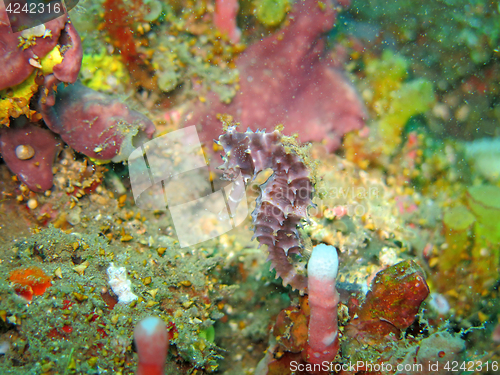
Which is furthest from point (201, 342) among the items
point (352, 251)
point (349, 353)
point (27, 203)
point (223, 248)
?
point (27, 203)

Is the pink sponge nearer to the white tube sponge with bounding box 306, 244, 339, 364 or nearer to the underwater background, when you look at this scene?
the underwater background

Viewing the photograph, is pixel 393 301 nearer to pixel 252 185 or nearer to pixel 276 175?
pixel 276 175

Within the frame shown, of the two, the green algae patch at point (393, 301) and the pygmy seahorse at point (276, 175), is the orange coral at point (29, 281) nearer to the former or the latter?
the pygmy seahorse at point (276, 175)

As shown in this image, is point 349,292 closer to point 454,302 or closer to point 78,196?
point 454,302

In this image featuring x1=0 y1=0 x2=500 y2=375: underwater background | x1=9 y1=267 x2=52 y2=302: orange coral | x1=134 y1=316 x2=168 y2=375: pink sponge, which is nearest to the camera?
x1=134 y1=316 x2=168 y2=375: pink sponge

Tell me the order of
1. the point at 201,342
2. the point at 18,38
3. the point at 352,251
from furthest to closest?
the point at 352,251 < the point at 201,342 < the point at 18,38

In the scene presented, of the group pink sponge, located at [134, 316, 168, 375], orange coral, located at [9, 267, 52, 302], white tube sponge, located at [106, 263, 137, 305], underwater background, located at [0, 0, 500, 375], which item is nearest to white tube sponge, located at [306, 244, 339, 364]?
underwater background, located at [0, 0, 500, 375]
